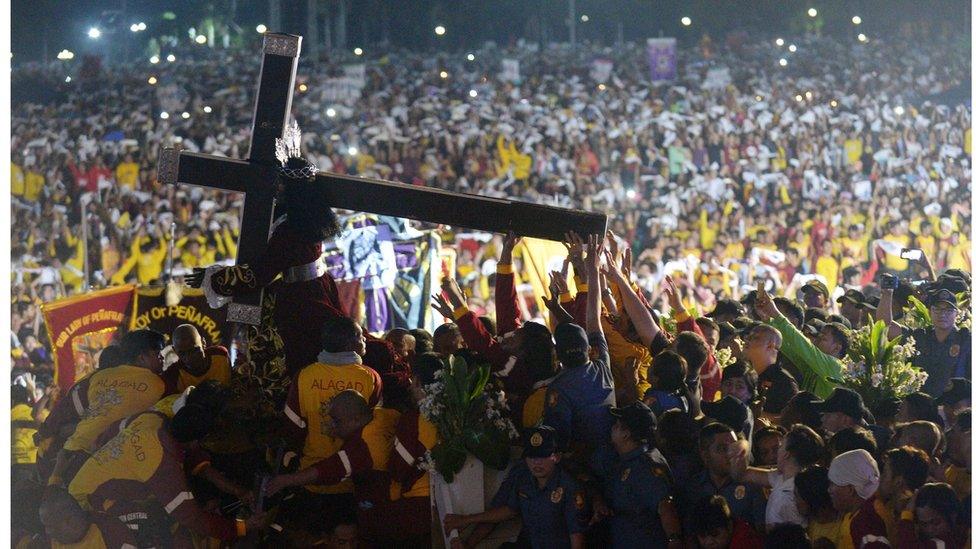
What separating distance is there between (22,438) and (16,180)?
1132 centimetres

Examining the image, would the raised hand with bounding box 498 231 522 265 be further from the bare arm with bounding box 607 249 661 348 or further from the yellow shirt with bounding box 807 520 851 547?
the yellow shirt with bounding box 807 520 851 547

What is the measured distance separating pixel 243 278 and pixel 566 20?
26.5m

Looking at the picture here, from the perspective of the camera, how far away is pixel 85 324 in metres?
8.14

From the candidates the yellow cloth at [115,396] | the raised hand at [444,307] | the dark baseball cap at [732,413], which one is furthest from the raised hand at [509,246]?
the yellow cloth at [115,396]

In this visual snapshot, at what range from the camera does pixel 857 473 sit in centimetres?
466

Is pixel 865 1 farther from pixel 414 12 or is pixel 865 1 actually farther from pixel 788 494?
pixel 788 494

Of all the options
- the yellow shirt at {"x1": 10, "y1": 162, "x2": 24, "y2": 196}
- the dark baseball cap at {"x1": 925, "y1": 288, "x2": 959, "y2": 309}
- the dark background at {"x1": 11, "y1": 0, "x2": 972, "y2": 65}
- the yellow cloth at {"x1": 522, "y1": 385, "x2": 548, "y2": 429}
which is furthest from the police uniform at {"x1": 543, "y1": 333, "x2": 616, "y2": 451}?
the dark background at {"x1": 11, "y1": 0, "x2": 972, "y2": 65}

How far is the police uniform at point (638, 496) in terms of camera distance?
16.3 ft

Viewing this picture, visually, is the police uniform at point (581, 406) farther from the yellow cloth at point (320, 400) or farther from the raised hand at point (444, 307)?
the raised hand at point (444, 307)

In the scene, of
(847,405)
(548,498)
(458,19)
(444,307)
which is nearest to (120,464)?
(548,498)

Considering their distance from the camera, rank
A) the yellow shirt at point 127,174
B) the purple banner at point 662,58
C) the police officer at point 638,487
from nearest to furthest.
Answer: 1. the police officer at point 638,487
2. the yellow shirt at point 127,174
3. the purple banner at point 662,58

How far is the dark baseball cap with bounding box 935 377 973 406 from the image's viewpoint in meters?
5.70

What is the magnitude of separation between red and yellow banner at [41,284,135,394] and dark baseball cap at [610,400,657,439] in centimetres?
403

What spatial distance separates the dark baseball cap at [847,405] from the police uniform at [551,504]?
3.70 ft
